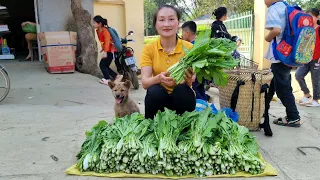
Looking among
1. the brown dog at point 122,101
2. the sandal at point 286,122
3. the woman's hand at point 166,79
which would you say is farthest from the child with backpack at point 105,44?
the woman's hand at point 166,79

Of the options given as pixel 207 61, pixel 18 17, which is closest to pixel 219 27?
pixel 207 61

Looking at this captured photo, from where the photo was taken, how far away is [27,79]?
7031 millimetres

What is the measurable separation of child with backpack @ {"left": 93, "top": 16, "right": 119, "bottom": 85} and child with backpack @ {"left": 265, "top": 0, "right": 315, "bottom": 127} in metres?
4.35

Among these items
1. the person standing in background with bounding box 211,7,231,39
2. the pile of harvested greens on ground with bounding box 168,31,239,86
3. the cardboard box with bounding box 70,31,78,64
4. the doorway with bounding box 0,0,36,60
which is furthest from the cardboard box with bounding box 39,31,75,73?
the doorway with bounding box 0,0,36,60

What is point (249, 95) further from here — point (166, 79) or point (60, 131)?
point (60, 131)

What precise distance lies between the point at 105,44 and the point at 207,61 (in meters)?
5.22

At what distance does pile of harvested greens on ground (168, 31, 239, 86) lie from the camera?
2791 mm

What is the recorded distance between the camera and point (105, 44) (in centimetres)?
765

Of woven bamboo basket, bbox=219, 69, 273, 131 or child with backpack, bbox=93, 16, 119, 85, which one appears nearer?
woven bamboo basket, bbox=219, 69, 273, 131

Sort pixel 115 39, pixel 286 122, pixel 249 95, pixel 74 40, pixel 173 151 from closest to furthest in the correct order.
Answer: pixel 173 151, pixel 249 95, pixel 286 122, pixel 115 39, pixel 74 40

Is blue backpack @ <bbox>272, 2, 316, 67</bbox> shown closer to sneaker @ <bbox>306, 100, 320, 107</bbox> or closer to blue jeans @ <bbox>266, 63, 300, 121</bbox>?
blue jeans @ <bbox>266, 63, 300, 121</bbox>

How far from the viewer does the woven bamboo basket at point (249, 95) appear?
386 cm

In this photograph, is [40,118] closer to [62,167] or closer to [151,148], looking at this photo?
[62,167]

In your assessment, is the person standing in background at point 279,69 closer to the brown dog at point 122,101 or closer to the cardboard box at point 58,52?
the brown dog at point 122,101
